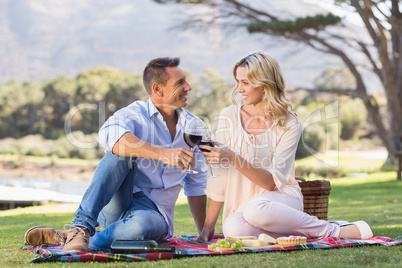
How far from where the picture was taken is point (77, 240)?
9.25 ft

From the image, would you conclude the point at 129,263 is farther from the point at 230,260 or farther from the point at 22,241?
the point at 22,241

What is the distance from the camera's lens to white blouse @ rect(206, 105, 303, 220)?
3.25 m

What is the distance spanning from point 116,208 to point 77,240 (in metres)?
0.38

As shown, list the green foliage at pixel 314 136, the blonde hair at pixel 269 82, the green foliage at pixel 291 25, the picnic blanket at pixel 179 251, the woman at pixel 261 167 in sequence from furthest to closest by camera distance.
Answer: the green foliage at pixel 314 136 < the green foliage at pixel 291 25 < the blonde hair at pixel 269 82 < the woman at pixel 261 167 < the picnic blanket at pixel 179 251

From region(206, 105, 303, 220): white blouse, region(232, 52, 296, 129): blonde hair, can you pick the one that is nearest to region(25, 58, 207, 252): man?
region(206, 105, 303, 220): white blouse

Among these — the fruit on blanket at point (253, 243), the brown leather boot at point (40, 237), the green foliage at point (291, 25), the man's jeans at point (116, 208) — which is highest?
the green foliage at point (291, 25)

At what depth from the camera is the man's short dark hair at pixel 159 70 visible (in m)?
3.45

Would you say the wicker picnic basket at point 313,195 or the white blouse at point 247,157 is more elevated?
the white blouse at point 247,157

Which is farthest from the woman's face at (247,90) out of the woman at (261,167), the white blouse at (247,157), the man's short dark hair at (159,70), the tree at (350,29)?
the tree at (350,29)

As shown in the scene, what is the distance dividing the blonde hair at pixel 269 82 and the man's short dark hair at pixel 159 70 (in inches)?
18.6

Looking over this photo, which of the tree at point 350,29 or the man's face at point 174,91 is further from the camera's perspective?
the tree at point 350,29

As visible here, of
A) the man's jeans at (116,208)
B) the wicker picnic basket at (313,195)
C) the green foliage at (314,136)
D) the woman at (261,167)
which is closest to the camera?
the man's jeans at (116,208)

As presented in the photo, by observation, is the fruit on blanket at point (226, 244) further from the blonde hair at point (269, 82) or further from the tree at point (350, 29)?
the tree at point (350, 29)

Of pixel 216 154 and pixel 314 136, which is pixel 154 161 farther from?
pixel 314 136
